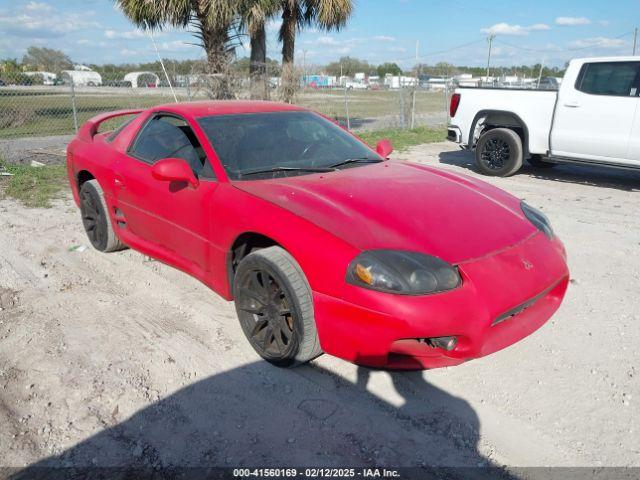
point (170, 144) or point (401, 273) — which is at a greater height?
point (170, 144)

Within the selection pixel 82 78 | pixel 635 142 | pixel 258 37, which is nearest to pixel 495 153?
pixel 635 142

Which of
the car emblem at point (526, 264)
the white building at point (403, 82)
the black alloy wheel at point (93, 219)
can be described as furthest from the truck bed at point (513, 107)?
the white building at point (403, 82)

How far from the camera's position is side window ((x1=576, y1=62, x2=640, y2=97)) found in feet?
23.1

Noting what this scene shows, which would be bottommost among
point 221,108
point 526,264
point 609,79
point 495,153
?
point 495,153

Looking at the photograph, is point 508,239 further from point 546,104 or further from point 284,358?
point 546,104

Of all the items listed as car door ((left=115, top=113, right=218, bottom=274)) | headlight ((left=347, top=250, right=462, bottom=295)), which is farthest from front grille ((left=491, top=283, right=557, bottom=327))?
car door ((left=115, top=113, right=218, bottom=274))

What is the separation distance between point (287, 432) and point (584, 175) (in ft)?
26.5

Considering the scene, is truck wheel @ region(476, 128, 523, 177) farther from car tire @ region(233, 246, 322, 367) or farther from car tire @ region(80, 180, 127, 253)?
car tire @ region(233, 246, 322, 367)

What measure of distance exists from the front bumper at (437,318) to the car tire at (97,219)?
8.81 ft

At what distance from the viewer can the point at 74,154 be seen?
488cm

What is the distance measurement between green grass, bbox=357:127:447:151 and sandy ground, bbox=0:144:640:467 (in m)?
8.65

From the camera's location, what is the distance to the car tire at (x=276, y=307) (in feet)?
8.56

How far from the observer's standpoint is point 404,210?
286 centimetres

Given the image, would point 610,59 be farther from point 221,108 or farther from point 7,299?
point 7,299
